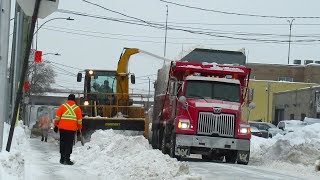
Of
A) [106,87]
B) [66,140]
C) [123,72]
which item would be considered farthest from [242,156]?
[106,87]

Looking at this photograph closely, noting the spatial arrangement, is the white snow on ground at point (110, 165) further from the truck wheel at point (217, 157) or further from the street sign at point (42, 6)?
the truck wheel at point (217, 157)

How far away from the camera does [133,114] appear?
80.5ft

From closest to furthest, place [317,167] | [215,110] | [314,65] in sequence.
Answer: [317,167] → [215,110] → [314,65]

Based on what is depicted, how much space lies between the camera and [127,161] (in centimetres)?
1355

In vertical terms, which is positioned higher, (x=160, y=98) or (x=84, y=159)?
(x=160, y=98)

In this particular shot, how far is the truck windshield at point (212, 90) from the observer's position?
18688mm

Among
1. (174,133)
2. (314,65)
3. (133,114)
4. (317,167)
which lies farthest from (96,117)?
(314,65)

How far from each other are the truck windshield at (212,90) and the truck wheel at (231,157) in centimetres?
158

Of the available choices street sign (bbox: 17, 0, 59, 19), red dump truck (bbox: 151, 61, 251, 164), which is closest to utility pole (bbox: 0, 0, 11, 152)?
street sign (bbox: 17, 0, 59, 19)

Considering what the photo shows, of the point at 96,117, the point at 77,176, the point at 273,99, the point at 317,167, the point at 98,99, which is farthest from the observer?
the point at 273,99

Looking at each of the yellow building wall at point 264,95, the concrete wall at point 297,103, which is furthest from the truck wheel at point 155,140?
Answer: the yellow building wall at point 264,95

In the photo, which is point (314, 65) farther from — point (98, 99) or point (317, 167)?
point (317, 167)

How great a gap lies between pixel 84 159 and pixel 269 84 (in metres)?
56.2

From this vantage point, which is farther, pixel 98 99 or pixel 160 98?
pixel 98 99
